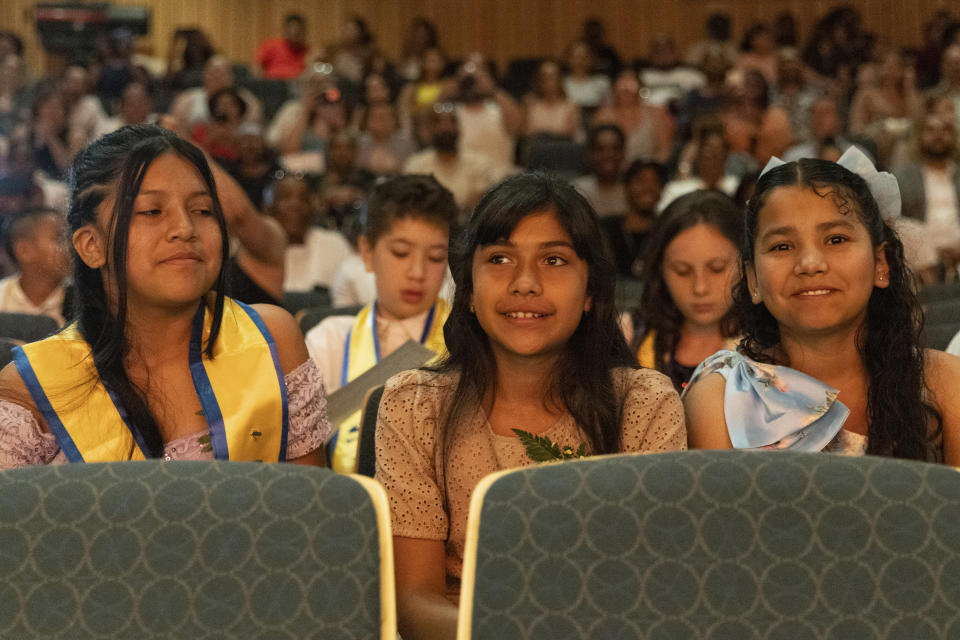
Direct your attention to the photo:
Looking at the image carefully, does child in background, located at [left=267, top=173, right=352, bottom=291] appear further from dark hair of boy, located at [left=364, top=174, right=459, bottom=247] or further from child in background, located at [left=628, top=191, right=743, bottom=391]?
→ child in background, located at [left=628, top=191, right=743, bottom=391]

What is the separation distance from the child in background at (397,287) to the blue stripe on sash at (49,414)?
3.63ft

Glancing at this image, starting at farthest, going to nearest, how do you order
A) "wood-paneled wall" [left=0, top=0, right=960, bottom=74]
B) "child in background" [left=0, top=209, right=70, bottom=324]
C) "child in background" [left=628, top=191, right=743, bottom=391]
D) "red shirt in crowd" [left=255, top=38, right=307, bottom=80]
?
1. "wood-paneled wall" [left=0, top=0, right=960, bottom=74]
2. "red shirt in crowd" [left=255, top=38, right=307, bottom=80]
3. "child in background" [left=0, top=209, right=70, bottom=324]
4. "child in background" [left=628, top=191, right=743, bottom=391]

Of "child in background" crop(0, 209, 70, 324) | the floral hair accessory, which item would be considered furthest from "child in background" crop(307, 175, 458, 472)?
"child in background" crop(0, 209, 70, 324)

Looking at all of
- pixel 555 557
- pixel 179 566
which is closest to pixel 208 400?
pixel 179 566

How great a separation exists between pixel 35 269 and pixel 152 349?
7.40 ft

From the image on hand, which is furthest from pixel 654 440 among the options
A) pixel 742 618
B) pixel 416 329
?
pixel 416 329

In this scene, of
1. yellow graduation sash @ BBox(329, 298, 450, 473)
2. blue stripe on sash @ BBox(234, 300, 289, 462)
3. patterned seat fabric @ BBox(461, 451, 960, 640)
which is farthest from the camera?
yellow graduation sash @ BBox(329, 298, 450, 473)

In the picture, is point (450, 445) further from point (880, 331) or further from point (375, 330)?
point (375, 330)

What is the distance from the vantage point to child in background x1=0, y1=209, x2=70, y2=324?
A: 12.3 ft

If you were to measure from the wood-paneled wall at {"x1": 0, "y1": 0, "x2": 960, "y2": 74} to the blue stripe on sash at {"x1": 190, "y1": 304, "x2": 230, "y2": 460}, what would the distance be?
8.13m

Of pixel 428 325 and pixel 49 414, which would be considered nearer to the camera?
pixel 49 414

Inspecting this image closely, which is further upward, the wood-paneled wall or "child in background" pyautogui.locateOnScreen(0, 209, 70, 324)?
the wood-paneled wall

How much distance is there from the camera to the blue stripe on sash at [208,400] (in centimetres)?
171

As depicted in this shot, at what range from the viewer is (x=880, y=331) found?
5.94ft
